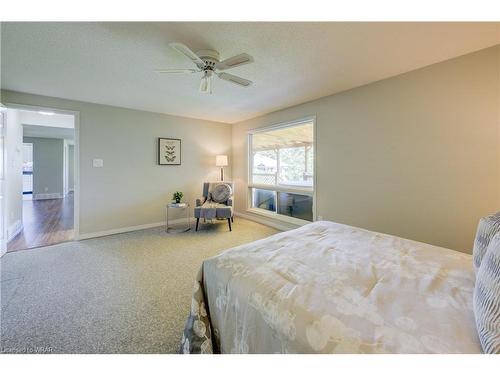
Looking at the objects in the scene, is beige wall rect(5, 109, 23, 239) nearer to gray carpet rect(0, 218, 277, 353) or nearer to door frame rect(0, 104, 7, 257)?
door frame rect(0, 104, 7, 257)

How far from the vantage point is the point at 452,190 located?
2221mm

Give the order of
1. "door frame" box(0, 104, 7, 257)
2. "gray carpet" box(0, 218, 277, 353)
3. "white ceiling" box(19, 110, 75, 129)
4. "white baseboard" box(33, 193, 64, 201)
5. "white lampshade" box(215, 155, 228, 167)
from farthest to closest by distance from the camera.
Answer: "white baseboard" box(33, 193, 64, 201) < "white ceiling" box(19, 110, 75, 129) < "white lampshade" box(215, 155, 228, 167) < "door frame" box(0, 104, 7, 257) < "gray carpet" box(0, 218, 277, 353)

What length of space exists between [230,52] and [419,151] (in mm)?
2340

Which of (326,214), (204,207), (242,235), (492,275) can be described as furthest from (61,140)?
(492,275)

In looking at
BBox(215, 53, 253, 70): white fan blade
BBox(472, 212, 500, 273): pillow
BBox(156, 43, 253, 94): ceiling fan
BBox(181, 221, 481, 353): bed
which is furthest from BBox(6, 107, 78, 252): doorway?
BBox(472, 212, 500, 273): pillow

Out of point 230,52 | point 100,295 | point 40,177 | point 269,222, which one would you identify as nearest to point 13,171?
point 100,295

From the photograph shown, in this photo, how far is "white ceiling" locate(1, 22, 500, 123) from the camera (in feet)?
5.61

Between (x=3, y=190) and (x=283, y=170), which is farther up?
(x=283, y=170)

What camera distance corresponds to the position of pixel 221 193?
438 cm

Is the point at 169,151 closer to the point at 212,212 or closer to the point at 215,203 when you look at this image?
the point at 215,203

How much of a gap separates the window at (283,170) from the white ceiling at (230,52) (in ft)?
3.32

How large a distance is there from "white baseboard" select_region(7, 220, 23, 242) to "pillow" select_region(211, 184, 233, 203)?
3289 millimetres

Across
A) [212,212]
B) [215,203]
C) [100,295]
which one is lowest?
[100,295]
